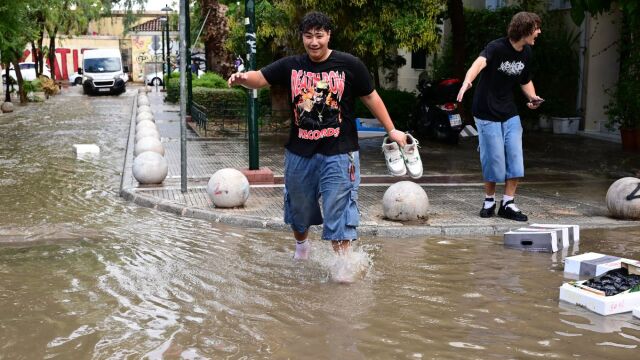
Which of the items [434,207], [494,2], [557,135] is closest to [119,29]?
[494,2]

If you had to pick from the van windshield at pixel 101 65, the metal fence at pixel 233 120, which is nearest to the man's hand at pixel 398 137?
the metal fence at pixel 233 120

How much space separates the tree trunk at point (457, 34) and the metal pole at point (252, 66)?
811 centimetres

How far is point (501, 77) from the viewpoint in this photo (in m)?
8.16

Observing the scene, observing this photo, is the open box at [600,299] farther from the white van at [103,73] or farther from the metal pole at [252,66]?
the white van at [103,73]

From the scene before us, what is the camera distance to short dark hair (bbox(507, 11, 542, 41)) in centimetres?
791

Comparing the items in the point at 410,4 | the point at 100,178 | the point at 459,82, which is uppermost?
the point at 410,4

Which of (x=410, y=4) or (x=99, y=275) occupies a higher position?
(x=410, y=4)

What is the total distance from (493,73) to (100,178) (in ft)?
20.8

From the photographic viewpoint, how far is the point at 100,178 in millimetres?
11938

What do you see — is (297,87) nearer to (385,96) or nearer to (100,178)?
(100,178)

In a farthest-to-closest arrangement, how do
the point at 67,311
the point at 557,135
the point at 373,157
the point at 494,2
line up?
the point at 494,2, the point at 557,135, the point at 373,157, the point at 67,311

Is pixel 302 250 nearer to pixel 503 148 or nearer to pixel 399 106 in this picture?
pixel 503 148

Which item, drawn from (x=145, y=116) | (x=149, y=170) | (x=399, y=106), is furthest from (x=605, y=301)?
(x=399, y=106)

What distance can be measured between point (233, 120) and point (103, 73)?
24.0 metres
